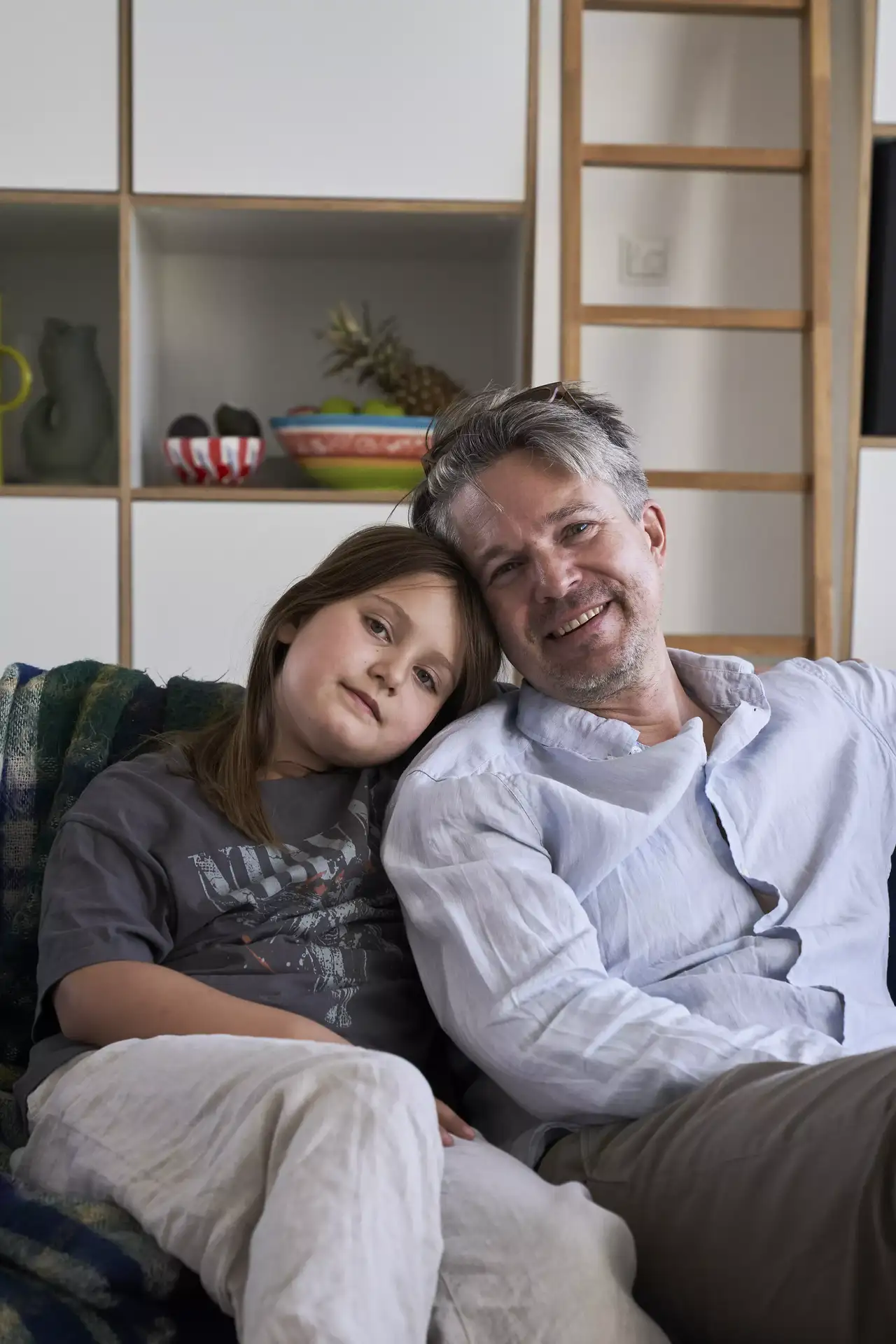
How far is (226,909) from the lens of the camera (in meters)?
1.23

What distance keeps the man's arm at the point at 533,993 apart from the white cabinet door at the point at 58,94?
75.9 inches

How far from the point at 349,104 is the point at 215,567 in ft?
3.13

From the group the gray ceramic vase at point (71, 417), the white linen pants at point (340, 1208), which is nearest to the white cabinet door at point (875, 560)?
the gray ceramic vase at point (71, 417)

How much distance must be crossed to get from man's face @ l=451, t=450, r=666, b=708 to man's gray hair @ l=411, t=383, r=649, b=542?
17mm

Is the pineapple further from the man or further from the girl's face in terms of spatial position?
the girl's face

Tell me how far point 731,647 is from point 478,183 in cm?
106

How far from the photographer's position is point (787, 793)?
1.36 m

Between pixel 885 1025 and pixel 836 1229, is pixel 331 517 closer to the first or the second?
pixel 885 1025

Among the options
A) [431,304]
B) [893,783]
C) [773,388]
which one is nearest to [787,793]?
[893,783]

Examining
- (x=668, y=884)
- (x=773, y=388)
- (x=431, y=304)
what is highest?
(x=431, y=304)

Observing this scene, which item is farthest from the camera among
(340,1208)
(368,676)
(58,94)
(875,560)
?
(875,560)

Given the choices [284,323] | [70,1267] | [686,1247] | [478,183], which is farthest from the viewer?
[284,323]

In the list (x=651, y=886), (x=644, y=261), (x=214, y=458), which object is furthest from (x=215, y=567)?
(x=651, y=886)

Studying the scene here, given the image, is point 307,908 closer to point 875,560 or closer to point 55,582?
point 55,582
